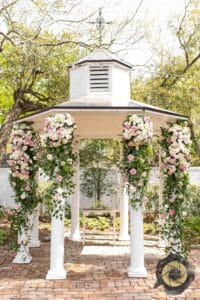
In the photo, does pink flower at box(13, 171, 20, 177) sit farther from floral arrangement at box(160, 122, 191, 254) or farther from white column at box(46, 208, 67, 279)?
floral arrangement at box(160, 122, 191, 254)

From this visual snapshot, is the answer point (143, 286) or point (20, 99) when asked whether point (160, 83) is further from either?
point (143, 286)

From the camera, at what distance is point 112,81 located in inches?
304

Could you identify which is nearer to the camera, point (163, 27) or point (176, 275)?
point (176, 275)

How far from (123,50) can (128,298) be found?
25.6 ft

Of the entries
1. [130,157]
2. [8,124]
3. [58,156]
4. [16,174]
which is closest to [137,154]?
[130,157]

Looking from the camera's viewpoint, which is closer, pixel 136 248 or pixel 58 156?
pixel 58 156

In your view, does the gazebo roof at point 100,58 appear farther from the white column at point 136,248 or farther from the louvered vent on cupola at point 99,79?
the white column at point 136,248

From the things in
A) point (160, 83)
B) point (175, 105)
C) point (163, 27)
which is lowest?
point (175, 105)

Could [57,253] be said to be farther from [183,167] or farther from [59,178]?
[183,167]

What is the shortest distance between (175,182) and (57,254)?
7.89 feet

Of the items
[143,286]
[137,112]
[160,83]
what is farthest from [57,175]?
[160,83]

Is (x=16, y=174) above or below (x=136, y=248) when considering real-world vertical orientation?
above

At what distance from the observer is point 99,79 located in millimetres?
7738

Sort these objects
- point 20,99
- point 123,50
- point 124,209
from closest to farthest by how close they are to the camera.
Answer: point 124,209
point 123,50
point 20,99
